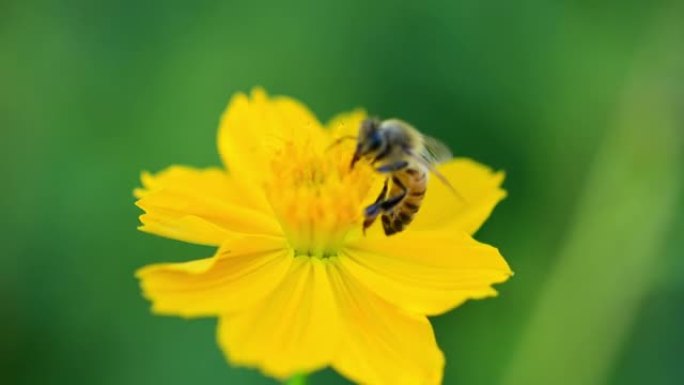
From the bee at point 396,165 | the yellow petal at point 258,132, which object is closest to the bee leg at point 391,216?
the bee at point 396,165

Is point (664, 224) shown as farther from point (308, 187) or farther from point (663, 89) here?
point (308, 187)

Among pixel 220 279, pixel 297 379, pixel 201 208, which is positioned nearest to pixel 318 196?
pixel 201 208

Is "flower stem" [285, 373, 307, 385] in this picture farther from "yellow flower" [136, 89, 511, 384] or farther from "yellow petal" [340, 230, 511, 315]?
"yellow petal" [340, 230, 511, 315]

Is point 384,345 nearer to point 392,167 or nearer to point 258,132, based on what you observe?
point 392,167

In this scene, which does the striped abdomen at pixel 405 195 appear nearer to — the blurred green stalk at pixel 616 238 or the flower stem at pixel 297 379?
the flower stem at pixel 297 379

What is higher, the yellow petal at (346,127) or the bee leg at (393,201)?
the yellow petal at (346,127)

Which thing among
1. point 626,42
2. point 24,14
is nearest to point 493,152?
point 626,42
